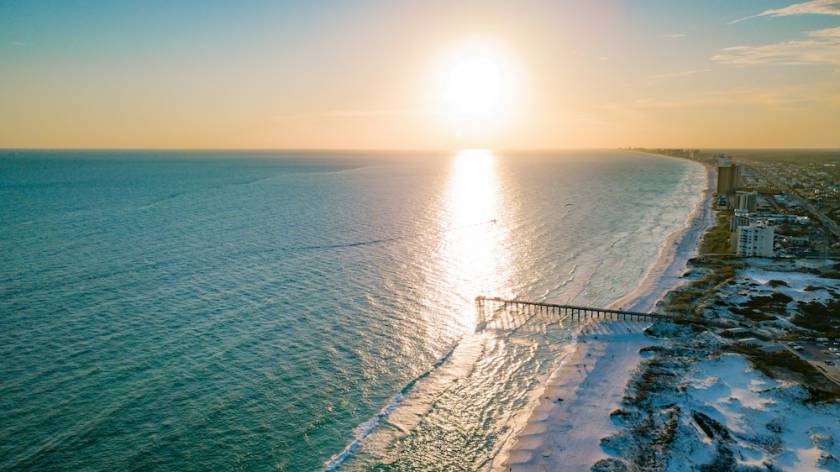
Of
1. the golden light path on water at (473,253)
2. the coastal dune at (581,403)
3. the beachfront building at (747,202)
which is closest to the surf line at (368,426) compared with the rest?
the coastal dune at (581,403)

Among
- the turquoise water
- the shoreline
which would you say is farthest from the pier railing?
the turquoise water

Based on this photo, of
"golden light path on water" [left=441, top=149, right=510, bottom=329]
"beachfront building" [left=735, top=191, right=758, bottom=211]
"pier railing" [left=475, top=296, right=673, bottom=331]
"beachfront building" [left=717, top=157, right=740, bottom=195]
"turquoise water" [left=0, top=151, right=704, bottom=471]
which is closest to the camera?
"turquoise water" [left=0, top=151, right=704, bottom=471]

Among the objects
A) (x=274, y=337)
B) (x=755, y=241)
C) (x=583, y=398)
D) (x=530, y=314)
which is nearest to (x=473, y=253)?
(x=530, y=314)

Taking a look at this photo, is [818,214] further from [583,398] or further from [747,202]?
[583,398]

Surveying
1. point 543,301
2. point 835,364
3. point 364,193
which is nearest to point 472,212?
point 364,193

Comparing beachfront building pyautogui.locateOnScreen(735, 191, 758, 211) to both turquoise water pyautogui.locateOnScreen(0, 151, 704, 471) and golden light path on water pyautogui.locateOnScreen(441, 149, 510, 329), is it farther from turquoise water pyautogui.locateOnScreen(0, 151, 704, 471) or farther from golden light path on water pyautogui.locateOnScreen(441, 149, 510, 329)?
golden light path on water pyautogui.locateOnScreen(441, 149, 510, 329)

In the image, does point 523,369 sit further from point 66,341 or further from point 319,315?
point 66,341
